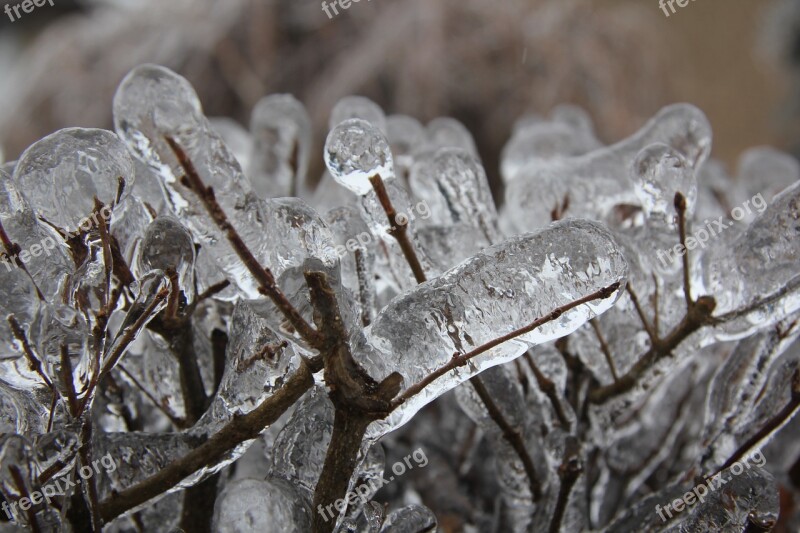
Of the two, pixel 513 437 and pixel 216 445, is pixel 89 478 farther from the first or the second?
pixel 513 437

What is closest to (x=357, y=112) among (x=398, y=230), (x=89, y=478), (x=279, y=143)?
(x=279, y=143)

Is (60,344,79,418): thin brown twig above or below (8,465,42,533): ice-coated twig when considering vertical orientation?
above

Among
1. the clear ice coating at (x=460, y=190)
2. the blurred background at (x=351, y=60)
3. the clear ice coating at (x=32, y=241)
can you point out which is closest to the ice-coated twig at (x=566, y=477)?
the clear ice coating at (x=460, y=190)

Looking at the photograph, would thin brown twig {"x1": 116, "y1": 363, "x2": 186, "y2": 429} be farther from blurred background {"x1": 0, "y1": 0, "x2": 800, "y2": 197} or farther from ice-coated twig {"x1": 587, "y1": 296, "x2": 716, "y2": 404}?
blurred background {"x1": 0, "y1": 0, "x2": 800, "y2": 197}

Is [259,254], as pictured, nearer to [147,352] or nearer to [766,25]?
[147,352]

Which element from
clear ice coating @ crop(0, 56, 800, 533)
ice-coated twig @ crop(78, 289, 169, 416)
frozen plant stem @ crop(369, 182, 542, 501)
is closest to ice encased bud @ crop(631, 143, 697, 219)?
clear ice coating @ crop(0, 56, 800, 533)
